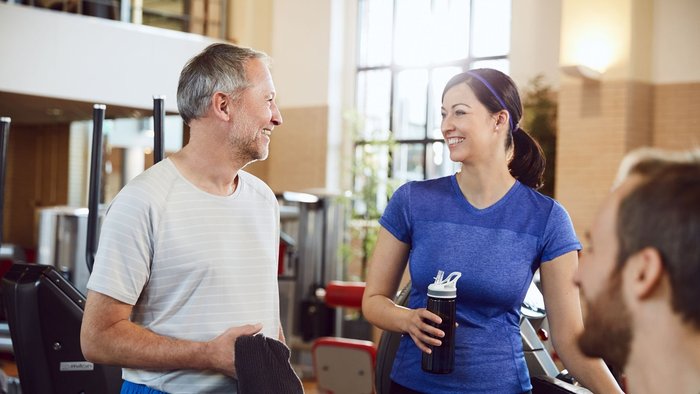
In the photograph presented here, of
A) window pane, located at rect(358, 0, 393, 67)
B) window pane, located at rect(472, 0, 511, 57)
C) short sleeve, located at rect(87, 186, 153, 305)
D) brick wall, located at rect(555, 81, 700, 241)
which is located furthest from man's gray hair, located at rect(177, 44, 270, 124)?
window pane, located at rect(358, 0, 393, 67)

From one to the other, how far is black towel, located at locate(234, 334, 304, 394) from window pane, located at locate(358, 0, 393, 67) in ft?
35.8

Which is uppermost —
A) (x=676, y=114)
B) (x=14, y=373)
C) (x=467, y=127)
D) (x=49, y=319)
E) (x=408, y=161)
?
(x=676, y=114)

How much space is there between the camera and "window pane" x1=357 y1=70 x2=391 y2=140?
1226 centimetres

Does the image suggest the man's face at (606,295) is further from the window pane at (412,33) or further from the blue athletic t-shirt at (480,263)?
the window pane at (412,33)

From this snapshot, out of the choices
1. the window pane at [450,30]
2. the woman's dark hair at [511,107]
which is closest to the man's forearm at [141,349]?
the woman's dark hair at [511,107]

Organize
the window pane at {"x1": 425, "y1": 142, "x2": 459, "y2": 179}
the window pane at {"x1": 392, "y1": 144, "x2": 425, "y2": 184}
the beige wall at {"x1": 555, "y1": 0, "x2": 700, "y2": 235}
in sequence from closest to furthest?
the beige wall at {"x1": 555, "y1": 0, "x2": 700, "y2": 235}
the window pane at {"x1": 425, "y1": 142, "x2": 459, "y2": 179}
the window pane at {"x1": 392, "y1": 144, "x2": 425, "y2": 184}

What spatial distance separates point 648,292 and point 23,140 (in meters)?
14.0

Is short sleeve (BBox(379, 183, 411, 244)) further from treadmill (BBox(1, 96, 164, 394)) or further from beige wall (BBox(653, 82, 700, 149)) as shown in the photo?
beige wall (BBox(653, 82, 700, 149))

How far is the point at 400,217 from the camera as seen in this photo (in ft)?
7.19

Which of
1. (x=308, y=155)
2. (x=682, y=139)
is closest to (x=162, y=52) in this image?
(x=308, y=155)

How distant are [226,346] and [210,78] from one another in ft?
1.89

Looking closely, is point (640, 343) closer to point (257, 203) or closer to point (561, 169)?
point (257, 203)

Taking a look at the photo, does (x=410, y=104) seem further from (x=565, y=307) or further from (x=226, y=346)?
(x=226, y=346)


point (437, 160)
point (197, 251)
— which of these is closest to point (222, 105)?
point (197, 251)
